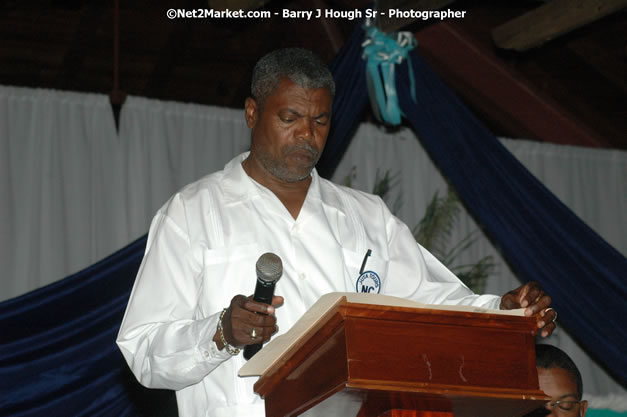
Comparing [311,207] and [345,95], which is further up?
[345,95]

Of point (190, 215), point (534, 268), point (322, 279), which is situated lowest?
point (534, 268)

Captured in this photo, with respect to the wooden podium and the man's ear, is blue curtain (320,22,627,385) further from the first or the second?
the wooden podium

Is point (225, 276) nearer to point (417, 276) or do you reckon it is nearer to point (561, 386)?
point (417, 276)

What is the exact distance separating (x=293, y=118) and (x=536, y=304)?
0.82 metres

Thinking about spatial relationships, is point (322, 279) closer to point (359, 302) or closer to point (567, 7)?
point (359, 302)

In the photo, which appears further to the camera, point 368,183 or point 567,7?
point 368,183

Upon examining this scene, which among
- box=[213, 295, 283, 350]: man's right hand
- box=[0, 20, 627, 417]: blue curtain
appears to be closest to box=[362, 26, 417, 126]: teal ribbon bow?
box=[0, 20, 627, 417]: blue curtain

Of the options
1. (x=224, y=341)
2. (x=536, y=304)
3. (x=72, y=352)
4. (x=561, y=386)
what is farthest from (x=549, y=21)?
(x=224, y=341)

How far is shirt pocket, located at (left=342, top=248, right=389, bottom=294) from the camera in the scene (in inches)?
86.0

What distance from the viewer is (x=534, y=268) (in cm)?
377

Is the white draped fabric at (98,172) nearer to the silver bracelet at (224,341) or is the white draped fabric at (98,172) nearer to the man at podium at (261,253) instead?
the man at podium at (261,253)

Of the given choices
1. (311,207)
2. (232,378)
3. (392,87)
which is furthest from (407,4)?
(232,378)

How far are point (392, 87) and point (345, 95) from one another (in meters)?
0.28

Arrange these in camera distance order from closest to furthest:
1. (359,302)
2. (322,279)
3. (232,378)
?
(359,302) → (232,378) → (322,279)
